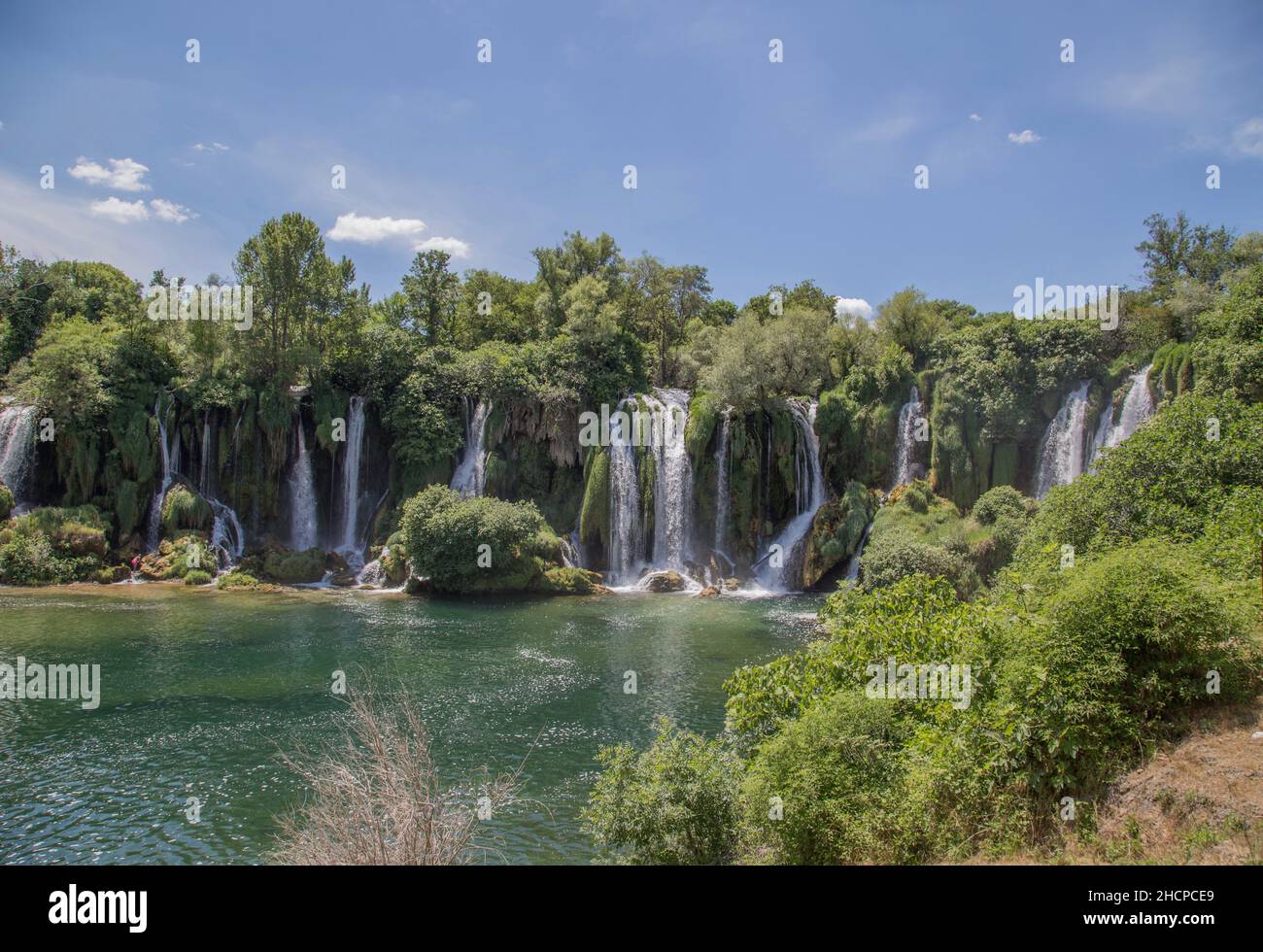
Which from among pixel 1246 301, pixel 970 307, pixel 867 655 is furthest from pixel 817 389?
pixel 867 655

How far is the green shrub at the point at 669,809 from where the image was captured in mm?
9648

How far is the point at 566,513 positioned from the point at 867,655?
3262 centimetres

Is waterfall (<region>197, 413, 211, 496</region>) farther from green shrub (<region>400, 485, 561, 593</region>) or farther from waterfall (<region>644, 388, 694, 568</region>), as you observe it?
waterfall (<region>644, 388, 694, 568</region>)

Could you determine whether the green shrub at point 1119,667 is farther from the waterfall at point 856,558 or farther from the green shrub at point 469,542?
the green shrub at point 469,542

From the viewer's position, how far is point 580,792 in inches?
558

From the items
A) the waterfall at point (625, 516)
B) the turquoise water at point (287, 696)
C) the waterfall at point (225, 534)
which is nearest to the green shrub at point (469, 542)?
the turquoise water at point (287, 696)

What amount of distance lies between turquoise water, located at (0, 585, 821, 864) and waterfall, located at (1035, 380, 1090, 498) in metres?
14.4

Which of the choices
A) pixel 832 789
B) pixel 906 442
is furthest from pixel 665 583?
pixel 832 789

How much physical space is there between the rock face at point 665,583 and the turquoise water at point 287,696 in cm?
319

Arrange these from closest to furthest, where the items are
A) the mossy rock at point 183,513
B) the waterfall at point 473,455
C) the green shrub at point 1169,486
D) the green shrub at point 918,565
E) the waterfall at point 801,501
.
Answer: the green shrub at point 1169,486
the green shrub at point 918,565
the waterfall at point 801,501
the mossy rock at point 183,513
the waterfall at point 473,455
